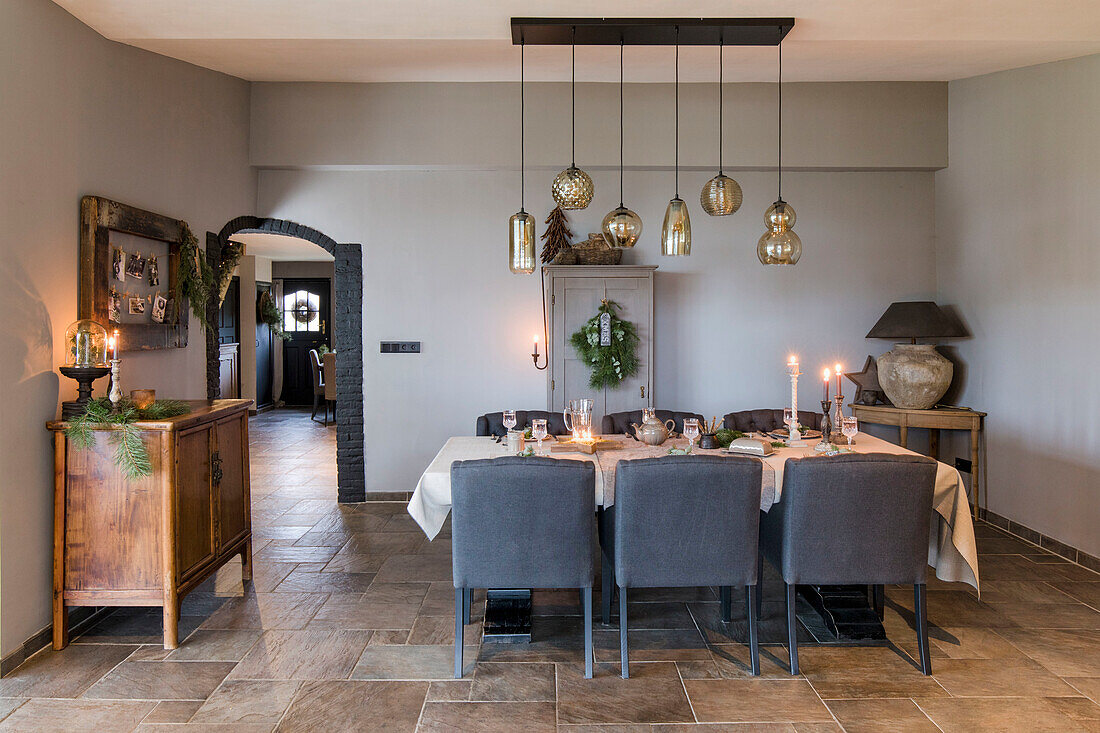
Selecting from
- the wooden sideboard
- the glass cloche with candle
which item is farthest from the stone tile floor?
the glass cloche with candle

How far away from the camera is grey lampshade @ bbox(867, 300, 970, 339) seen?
4.85m

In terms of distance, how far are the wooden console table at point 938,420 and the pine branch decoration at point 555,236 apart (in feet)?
8.41

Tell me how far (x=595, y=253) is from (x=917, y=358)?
239cm

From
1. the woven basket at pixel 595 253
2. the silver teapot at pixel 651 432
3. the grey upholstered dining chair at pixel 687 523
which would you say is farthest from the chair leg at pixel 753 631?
the woven basket at pixel 595 253

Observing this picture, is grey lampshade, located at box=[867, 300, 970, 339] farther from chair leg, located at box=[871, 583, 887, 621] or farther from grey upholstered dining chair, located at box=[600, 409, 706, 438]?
chair leg, located at box=[871, 583, 887, 621]

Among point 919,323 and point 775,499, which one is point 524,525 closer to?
point 775,499

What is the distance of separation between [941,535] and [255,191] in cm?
503

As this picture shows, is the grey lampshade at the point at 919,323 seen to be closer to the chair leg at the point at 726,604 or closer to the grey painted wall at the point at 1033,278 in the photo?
the grey painted wall at the point at 1033,278

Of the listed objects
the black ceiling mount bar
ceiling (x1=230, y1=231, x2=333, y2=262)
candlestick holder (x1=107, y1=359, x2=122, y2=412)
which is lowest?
candlestick holder (x1=107, y1=359, x2=122, y2=412)

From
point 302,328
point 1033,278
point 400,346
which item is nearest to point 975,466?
point 1033,278

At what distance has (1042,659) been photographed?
280 cm

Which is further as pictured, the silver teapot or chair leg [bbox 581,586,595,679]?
the silver teapot

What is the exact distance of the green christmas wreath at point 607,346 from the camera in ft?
15.8

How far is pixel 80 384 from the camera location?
9.80 feet
